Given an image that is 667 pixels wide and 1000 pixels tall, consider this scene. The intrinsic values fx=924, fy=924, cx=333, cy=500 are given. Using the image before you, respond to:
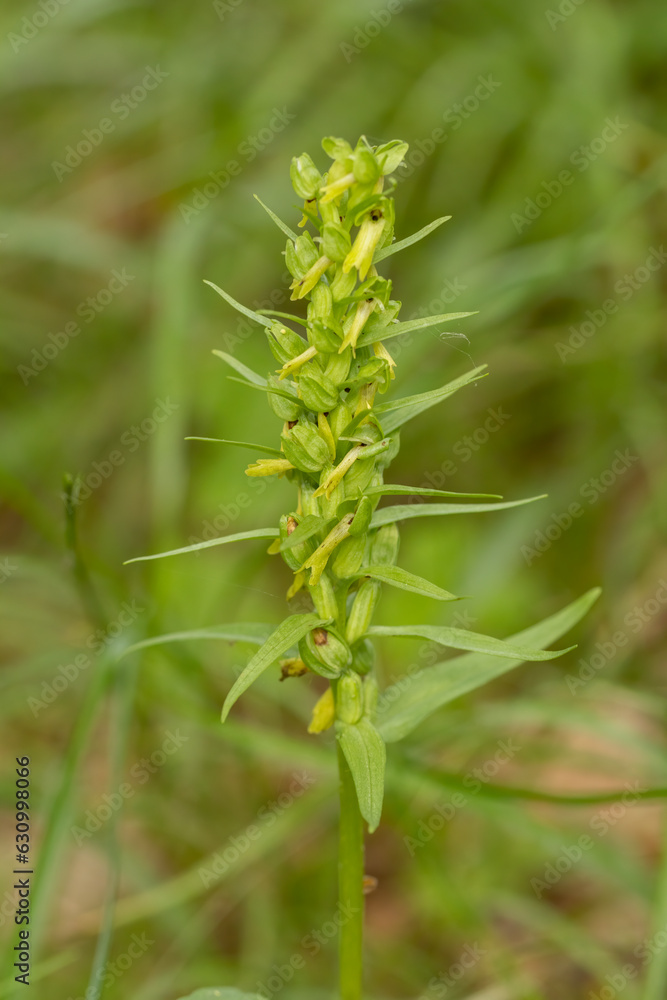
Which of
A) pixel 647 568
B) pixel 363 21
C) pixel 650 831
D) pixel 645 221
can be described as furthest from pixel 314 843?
pixel 363 21

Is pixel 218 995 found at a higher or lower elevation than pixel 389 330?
lower

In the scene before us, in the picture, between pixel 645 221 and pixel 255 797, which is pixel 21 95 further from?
pixel 255 797
